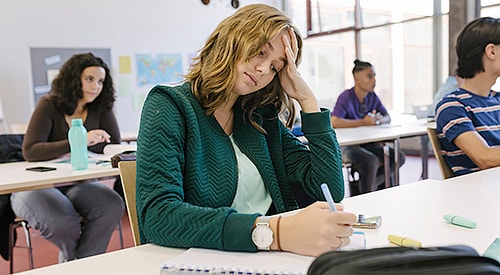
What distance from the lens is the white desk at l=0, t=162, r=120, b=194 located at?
188cm

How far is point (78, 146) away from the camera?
217 centimetres

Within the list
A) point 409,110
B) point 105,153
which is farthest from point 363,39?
point 105,153

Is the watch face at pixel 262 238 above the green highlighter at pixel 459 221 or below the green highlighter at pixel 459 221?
above

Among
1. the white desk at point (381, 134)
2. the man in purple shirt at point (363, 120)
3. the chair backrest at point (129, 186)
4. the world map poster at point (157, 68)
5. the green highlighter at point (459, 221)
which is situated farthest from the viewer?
the world map poster at point (157, 68)

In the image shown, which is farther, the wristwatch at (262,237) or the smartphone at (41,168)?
the smartphone at (41,168)

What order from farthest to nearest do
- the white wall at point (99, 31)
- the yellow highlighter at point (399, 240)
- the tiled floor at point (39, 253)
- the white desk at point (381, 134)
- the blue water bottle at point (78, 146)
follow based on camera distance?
1. the white wall at point (99, 31)
2. the white desk at point (381, 134)
3. the tiled floor at point (39, 253)
4. the blue water bottle at point (78, 146)
5. the yellow highlighter at point (399, 240)

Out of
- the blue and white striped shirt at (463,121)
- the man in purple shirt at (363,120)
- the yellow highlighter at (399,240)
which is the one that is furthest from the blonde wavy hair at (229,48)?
the man in purple shirt at (363,120)

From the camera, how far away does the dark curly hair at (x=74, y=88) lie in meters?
2.58

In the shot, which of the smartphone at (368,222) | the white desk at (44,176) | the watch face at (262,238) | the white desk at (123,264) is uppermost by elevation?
the watch face at (262,238)

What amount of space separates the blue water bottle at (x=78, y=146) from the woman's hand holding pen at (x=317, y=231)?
1516 mm

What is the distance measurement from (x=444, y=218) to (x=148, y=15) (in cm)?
600

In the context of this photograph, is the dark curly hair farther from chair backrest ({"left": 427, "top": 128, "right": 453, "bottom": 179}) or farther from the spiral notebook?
the spiral notebook

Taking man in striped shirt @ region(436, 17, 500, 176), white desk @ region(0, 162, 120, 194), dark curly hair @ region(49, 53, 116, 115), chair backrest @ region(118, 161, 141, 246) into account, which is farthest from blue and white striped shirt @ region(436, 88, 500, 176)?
dark curly hair @ region(49, 53, 116, 115)

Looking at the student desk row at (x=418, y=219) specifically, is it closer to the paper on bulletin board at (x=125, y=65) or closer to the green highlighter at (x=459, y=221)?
the green highlighter at (x=459, y=221)
